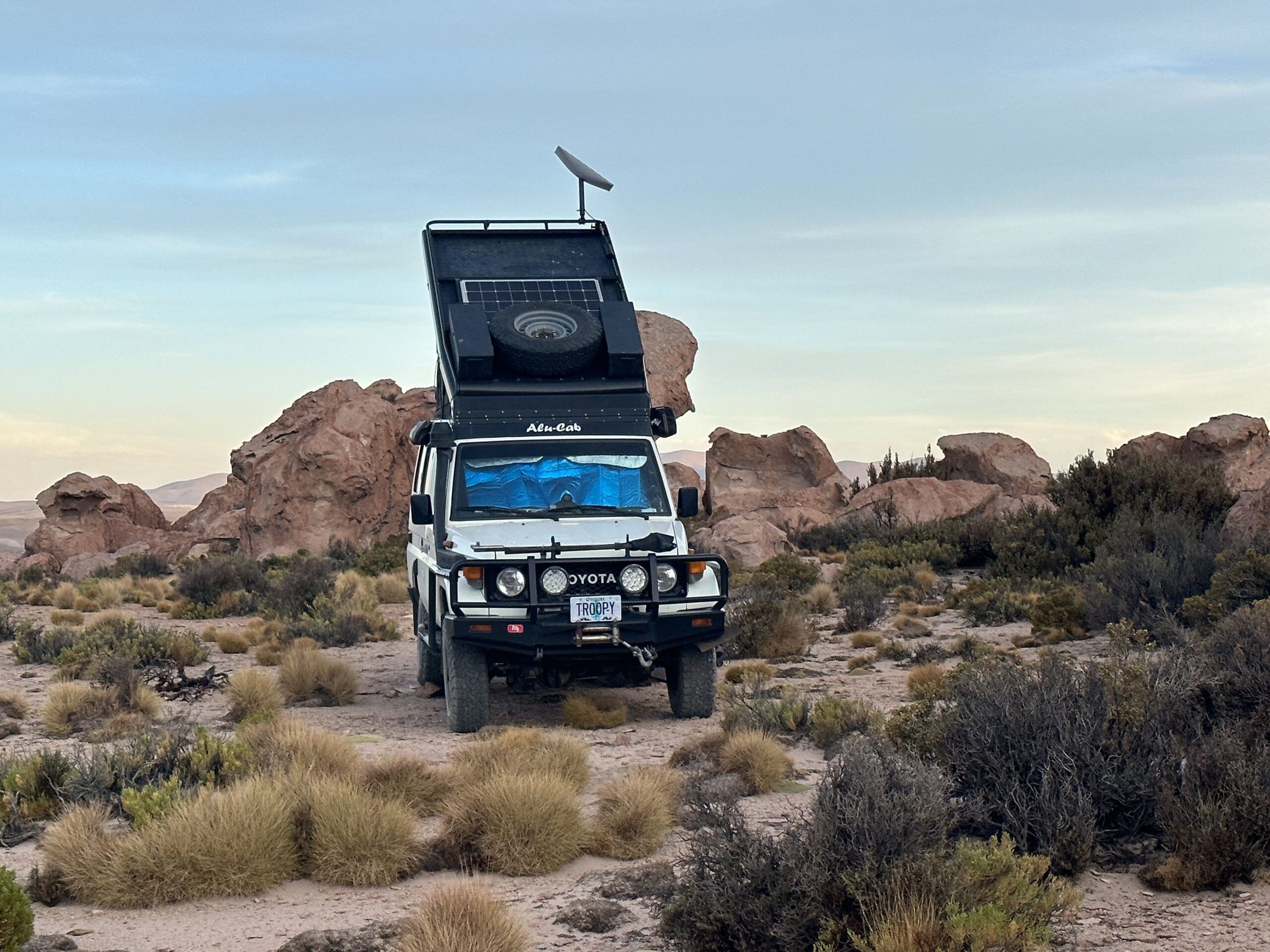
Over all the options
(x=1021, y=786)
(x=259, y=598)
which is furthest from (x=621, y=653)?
(x=259, y=598)

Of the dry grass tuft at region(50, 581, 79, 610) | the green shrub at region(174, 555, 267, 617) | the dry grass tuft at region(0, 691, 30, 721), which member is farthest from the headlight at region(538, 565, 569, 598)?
the dry grass tuft at region(50, 581, 79, 610)

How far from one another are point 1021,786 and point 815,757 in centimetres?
280

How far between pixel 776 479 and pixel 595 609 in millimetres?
28909

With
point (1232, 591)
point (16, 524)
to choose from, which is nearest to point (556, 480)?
point (1232, 591)

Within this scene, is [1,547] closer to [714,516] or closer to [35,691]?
[714,516]

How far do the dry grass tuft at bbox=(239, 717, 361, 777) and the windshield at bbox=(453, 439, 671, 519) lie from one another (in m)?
2.82

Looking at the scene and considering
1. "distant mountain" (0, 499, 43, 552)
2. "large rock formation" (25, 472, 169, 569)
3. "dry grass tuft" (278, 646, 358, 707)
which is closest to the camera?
"dry grass tuft" (278, 646, 358, 707)

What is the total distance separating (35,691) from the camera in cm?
1284

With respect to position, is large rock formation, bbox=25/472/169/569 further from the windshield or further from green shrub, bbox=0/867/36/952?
green shrub, bbox=0/867/36/952

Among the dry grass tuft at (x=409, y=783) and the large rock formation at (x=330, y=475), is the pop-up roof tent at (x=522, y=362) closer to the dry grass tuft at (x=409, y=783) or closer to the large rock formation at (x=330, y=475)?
the dry grass tuft at (x=409, y=783)

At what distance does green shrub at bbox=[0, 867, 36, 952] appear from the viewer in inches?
183

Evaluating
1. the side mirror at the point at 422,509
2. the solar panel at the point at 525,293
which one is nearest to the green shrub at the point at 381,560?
the solar panel at the point at 525,293

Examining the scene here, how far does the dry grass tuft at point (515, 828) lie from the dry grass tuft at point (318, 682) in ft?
18.3

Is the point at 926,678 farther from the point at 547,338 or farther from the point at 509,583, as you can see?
the point at 547,338
